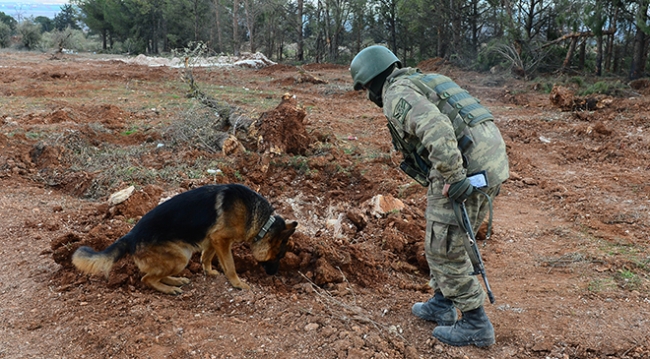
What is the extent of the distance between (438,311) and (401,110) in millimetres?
1539

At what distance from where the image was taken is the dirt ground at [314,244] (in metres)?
3.20

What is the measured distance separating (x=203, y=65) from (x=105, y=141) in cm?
Answer: 1629

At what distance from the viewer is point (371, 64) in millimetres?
3133

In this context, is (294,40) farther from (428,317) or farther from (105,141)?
(428,317)

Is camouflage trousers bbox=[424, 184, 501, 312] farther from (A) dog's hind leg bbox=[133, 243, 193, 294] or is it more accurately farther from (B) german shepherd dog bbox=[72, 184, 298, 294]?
(A) dog's hind leg bbox=[133, 243, 193, 294]

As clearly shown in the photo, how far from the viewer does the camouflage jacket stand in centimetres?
275

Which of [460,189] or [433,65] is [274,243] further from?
[433,65]

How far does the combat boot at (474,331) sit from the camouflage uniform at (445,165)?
79 mm

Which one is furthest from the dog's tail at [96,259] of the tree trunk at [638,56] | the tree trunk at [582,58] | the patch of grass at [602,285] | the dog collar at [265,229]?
the tree trunk at [582,58]

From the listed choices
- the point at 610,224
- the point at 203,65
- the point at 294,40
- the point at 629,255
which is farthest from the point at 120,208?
the point at 294,40

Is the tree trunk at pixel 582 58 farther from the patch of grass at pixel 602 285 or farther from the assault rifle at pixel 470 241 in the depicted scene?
the assault rifle at pixel 470 241

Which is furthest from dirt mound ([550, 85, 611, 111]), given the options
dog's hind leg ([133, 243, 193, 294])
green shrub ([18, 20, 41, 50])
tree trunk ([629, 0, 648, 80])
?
green shrub ([18, 20, 41, 50])

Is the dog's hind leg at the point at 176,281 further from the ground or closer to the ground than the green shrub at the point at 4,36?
closer to the ground

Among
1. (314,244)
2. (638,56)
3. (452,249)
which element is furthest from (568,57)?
(452,249)
